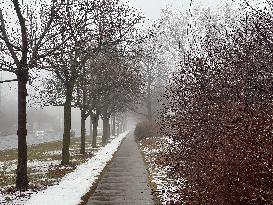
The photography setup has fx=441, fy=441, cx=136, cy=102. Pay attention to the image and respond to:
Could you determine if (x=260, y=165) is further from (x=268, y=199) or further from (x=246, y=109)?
(x=246, y=109)

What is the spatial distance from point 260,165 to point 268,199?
1.50 ft

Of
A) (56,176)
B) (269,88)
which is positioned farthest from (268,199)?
(56,176)

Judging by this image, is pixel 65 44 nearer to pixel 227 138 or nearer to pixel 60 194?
pixel 60 194

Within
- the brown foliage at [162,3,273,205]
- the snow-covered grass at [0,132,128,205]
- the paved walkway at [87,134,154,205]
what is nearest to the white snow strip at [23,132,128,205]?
the snow-covered grass at [0,132,128,205]

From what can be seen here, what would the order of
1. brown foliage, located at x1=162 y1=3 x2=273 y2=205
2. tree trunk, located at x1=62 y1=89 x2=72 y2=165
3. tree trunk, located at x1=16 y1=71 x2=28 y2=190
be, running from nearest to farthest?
brown foliage, located at x1=162 y1=3 x2=273 y2=205, tree trunk, located at x1=16 y1=71 x2=28 y2=190, tree trunk, located at x1=62 y1=89 x2=72 y2=165

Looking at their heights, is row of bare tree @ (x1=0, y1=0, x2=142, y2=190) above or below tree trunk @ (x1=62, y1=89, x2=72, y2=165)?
above

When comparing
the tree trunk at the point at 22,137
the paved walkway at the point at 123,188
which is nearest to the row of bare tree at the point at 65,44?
the tree trunk at the point at 22,137

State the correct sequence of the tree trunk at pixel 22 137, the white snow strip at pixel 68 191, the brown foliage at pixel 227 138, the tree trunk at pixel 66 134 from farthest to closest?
the tree trunk at pixel 66 134 → the tree trunk at pixel 22 137 → the white snow strip at pixel 68 191 → the brown foliage at pixel 227 138

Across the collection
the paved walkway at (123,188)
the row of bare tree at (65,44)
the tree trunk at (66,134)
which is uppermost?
the row of bare tree at (65,44)

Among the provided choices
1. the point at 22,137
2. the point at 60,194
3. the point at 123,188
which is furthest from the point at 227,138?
the point at 22,137

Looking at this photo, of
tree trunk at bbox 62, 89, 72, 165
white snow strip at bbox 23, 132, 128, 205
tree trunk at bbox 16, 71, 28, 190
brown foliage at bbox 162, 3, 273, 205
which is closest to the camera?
brown foliage at bbox 162, 3, 273, 205

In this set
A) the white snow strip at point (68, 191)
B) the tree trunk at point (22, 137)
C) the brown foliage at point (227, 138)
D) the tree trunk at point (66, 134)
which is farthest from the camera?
the tree trunk at point (66, 134)

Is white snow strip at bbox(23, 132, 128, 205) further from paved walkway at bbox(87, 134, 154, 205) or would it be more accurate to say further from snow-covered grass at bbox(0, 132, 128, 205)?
paved walkway at bbox(87, 134, 154, 205)

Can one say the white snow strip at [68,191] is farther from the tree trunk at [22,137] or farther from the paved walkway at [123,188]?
the tree trunk at [22,137]
